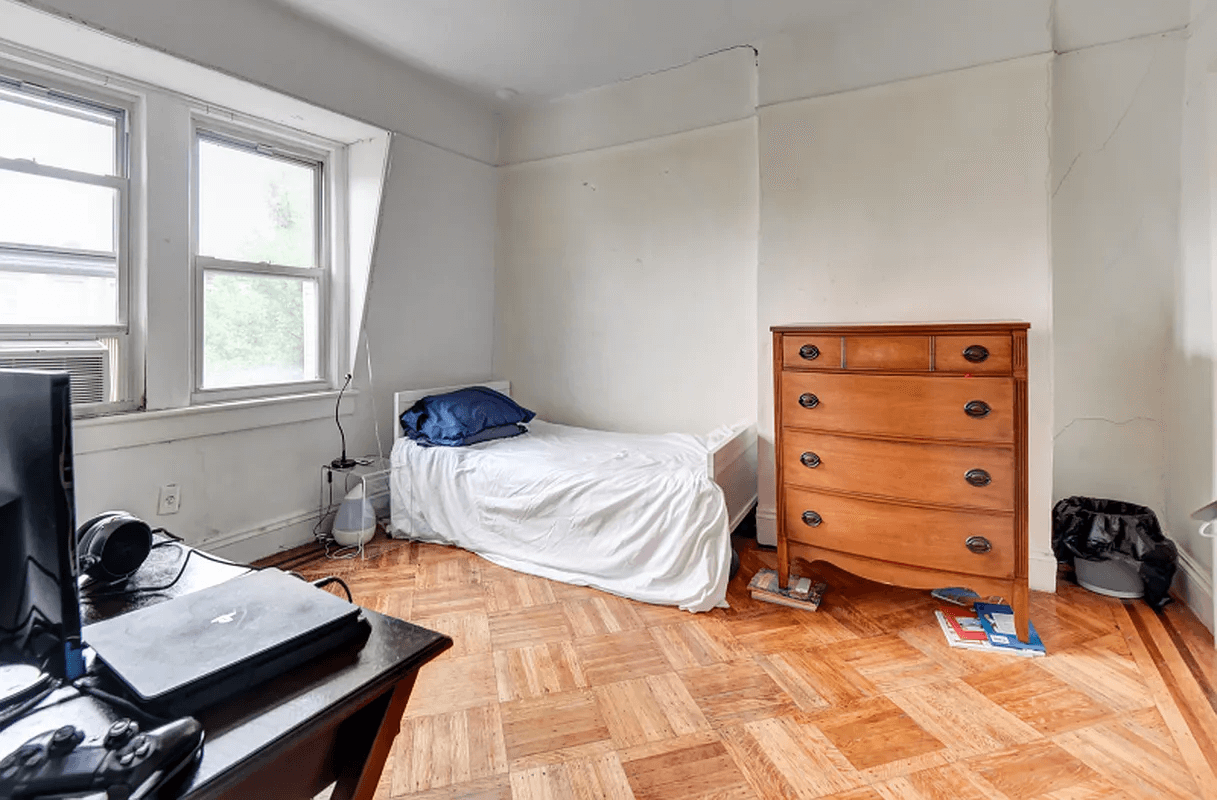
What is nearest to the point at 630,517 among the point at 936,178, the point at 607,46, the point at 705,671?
the point at 705,671

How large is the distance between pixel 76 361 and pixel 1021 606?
362 cm

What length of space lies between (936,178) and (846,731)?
230 centimetres

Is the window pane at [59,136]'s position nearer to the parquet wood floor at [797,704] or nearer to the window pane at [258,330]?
the window pane at [258,330]

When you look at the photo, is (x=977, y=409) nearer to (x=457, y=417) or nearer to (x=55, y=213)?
(x=457, y=417)

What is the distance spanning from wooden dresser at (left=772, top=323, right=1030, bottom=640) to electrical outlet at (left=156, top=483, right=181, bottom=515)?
2555 mm

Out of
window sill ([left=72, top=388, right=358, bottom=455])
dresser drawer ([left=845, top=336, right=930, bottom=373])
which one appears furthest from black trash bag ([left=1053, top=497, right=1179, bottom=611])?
window sill ([left=72, top=388, right=358, bottom=455])

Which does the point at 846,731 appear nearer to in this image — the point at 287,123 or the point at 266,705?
the point at 266,705

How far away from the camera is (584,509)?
8.05 feet

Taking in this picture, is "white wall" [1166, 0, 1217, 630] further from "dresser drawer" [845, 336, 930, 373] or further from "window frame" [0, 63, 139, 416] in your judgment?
"window frame" [0, 63, 139, 416]

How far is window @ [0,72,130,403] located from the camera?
2.06 m

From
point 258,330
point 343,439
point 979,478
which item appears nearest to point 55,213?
point 258,330

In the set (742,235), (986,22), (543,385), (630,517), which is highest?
(986,22)

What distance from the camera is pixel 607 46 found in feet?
9.59

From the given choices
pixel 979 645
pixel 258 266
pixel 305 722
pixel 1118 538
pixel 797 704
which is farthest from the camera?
pixel 258 266
